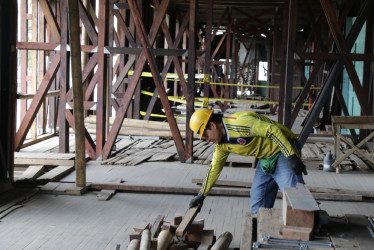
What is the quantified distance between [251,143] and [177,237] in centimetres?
127

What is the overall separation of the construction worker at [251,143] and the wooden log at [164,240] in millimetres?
650

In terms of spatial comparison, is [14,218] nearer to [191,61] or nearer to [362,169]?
[191,61]

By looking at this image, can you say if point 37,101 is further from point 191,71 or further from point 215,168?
point 215,168

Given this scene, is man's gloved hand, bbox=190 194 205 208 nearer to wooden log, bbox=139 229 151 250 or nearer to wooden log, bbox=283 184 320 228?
wooden log, bbox=139 229 151 250

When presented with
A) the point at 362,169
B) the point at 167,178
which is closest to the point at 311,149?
the point at 362,169

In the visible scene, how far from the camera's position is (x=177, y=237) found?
18.2ft

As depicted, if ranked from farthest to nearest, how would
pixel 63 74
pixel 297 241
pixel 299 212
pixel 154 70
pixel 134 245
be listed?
pixel 63 74 < pixel 154 70 < pixel 134 245 < pixel 299 212 < pixel 297 241

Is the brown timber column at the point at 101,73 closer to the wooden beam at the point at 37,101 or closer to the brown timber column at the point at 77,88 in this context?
the wooden beam at the point at 37,101

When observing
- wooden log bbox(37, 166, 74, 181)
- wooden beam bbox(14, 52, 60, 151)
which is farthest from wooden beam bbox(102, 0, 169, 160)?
wooden beam bbox(14, 52, 60, 151)

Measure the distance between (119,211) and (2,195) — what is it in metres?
1.95

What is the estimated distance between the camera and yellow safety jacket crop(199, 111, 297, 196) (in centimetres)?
577

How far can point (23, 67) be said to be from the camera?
12.9 metres

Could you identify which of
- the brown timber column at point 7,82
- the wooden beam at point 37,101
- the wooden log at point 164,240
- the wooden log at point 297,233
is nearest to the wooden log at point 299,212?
the wooden log at point 297,233

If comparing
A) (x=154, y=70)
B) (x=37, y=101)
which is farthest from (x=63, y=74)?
(x=154, y=70)
